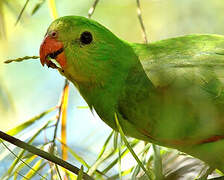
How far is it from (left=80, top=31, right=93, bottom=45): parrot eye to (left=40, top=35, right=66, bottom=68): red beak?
0.09 meters

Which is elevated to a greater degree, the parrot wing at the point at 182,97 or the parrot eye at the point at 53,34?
the parrot eye at the point at 53,34

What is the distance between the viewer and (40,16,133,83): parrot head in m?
1.68

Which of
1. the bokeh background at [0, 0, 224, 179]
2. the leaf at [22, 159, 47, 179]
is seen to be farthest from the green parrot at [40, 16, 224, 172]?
the bokeh background at [0, 0, 224, 179]

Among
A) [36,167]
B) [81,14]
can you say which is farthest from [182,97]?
[81,14]

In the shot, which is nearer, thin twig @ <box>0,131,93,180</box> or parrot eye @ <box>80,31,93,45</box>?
thin twig @ <box>0,131,93,180</box>

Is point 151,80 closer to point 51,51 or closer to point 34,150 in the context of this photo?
point 51,51

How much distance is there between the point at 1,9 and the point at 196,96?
0.73 metres

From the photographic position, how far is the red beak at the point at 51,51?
1665 millimetres

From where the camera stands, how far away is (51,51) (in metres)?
1.67

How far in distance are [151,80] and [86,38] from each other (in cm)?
32

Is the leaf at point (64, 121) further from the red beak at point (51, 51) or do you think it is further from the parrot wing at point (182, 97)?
the parrot wing at point (182, 97)

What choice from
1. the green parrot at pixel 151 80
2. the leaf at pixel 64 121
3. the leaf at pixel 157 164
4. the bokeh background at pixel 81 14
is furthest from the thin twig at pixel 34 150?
the bokeh background at pixel 81 14

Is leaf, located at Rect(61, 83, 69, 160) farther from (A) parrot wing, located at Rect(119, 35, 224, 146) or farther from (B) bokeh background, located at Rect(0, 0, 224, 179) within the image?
(B) bokeh background, located at Rect(0, 0, 224, 179)

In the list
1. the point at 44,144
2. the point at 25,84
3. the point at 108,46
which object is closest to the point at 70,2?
the point at 25,84
